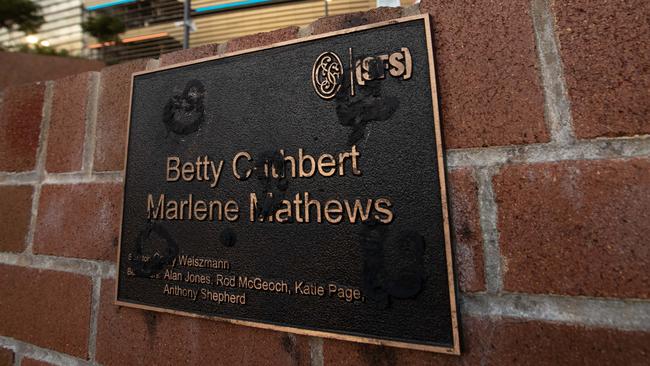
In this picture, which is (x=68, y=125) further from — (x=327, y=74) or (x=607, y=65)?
(x=607, y=65)

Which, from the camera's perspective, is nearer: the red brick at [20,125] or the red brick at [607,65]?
the red brick at [607,65]

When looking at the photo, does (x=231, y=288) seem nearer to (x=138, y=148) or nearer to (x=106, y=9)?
(x=138, y=148)

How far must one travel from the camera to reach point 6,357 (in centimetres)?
120

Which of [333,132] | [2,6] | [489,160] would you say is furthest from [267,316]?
[2,6]

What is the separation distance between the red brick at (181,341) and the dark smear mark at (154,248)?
13 centimetres

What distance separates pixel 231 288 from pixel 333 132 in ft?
1.60

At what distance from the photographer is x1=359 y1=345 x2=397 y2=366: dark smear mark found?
27.2 inches

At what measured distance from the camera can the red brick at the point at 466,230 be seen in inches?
25.7

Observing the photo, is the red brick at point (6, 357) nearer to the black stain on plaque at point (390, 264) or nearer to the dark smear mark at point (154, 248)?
the dark smear mark at point (154, 248)

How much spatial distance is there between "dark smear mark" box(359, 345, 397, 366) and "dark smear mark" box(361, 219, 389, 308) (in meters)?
0.10

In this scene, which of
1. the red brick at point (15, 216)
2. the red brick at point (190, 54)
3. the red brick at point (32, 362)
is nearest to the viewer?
the red brick at point (190, 54)

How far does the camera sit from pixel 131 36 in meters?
7.31

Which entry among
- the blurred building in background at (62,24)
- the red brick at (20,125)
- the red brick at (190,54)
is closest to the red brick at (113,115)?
the red brick at (190,54)

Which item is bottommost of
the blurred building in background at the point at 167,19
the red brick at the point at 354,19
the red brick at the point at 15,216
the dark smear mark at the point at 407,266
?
the dark smear mark at the point at 407,266
